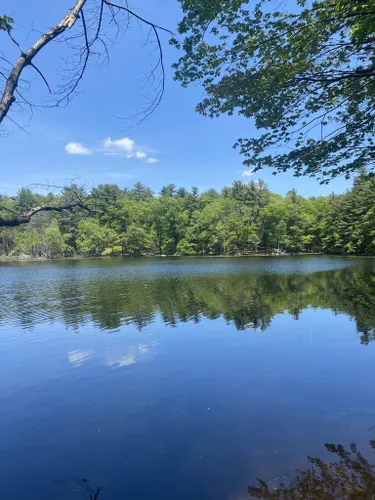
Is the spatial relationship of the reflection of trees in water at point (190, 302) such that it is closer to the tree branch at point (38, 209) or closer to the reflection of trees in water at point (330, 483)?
the reflection of trees in water at point (330, 483)

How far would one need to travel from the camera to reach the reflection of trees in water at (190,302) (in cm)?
1500

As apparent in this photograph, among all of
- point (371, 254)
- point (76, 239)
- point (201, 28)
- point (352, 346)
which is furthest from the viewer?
point (76, 239)

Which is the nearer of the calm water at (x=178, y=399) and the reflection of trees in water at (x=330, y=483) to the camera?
the reflection of trees in water at (x=330, y=483)

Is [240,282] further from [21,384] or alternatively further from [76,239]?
[76,239]

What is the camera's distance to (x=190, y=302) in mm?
19047

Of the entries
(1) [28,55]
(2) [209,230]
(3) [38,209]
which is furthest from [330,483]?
(2) [209,230]

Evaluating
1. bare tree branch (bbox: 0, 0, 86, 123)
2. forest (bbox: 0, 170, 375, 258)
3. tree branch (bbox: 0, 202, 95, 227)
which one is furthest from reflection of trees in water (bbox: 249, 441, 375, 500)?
forest (bbox: 0, 170, 375, 258)

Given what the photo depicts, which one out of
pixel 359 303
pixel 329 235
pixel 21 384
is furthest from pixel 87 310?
pixel 329 235

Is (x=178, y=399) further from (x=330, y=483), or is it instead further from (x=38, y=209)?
(x=38, y=209)

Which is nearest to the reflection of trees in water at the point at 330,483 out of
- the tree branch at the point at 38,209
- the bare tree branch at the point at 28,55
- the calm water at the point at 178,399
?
the calm water at the point at 178,399

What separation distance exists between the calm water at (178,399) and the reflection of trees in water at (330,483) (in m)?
0.19

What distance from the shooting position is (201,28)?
4.80m

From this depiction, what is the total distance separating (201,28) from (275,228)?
69729mm

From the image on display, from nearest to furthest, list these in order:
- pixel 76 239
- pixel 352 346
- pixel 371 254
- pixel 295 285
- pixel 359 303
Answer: pixel 352 346 < pixel 359 303 < pixel 295 285 < pixel 371 254 < pixel 76 239
